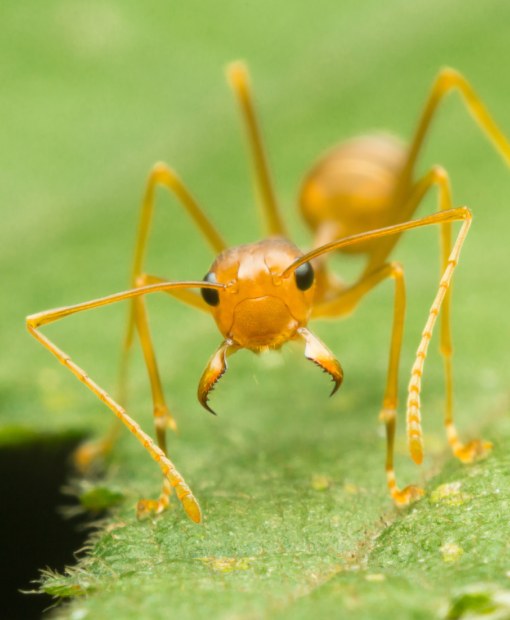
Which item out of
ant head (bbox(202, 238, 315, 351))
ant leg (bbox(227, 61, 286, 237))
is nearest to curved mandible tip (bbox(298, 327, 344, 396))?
ant head (bbox(202, 238, 315, 351))

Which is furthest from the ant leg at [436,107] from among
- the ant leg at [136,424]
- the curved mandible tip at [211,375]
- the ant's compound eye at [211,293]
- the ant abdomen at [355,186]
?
the curved mandible tip at [211,375]

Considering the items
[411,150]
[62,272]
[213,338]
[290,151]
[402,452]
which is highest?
[290,151]

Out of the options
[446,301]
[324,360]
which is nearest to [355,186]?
[446,301]

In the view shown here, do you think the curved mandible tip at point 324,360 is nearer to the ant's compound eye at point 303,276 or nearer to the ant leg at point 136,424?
the ant's compound eye at point 303,276

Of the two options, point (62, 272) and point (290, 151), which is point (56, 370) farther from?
point (290, 151)

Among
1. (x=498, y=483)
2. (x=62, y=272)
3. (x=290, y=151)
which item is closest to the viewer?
(x=498, y=483)

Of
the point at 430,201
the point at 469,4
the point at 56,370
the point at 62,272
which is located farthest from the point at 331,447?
the point at 469,4
